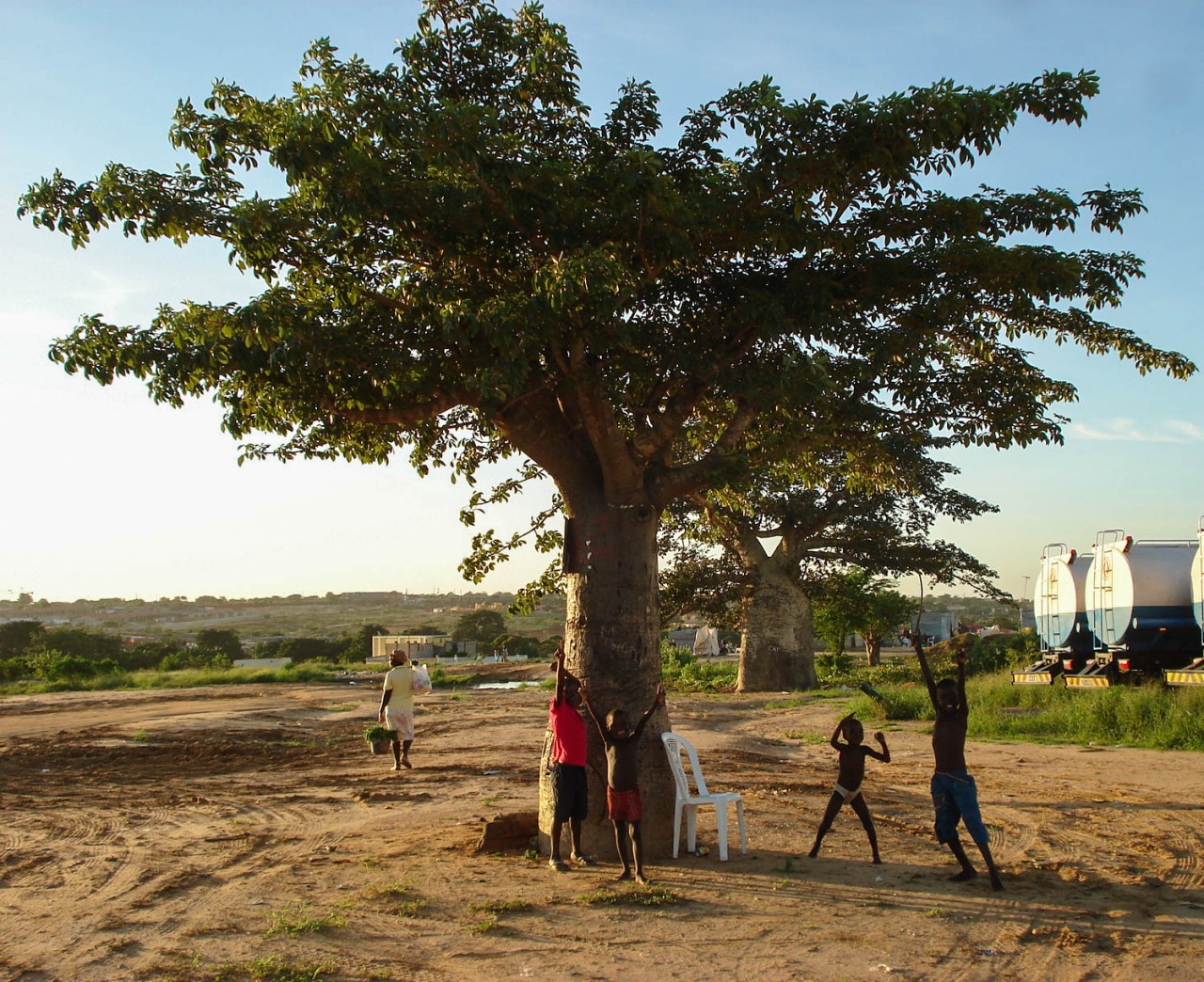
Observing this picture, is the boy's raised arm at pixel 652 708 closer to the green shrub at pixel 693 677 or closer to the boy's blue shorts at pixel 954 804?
the boy's blue shorts at pixel 954 804

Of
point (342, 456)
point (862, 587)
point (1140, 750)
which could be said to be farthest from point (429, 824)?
point (862, 587)

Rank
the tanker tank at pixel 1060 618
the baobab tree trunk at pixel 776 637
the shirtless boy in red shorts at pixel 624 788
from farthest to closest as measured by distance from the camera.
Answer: the baobab tree trunk at pixel 776 637
the tanker tank at pixel 1060 618
the shirtless boy in red shorts at pixel 624 788

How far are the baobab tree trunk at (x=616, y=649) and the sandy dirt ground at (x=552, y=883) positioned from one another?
38 cm

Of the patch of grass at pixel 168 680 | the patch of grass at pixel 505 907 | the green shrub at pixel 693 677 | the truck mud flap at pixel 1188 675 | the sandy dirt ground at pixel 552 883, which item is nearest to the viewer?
the sandy dirt ground at pixel 552 883

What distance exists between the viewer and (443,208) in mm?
8125

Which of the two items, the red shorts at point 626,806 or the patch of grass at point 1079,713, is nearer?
the red shorts at point 626,806

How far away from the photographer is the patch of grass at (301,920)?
6602 mm

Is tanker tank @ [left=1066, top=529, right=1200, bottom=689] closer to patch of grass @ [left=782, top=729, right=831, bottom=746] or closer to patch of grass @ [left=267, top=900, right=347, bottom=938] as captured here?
patch of grass @ [left=782, top=729, right=831, bottom=746]

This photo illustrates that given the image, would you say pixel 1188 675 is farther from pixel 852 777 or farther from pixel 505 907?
pixel 505 907

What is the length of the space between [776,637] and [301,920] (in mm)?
22361

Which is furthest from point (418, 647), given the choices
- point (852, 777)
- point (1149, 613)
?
point (852, 777)

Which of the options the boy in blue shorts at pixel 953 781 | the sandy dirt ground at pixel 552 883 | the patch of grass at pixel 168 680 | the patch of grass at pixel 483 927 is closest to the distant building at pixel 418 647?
the patch of grass at pixel 168 680

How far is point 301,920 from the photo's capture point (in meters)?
6.80

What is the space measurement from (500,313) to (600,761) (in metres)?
3.51
